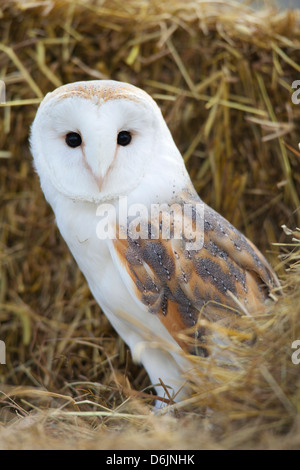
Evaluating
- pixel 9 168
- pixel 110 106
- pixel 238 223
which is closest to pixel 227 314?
pixel 110 106

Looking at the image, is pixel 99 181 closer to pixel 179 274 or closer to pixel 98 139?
pixel 98 139

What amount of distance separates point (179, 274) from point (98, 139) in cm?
43

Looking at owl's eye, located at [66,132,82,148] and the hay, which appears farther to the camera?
the hay

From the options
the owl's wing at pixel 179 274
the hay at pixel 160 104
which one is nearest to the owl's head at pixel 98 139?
the owl's wing at pixel 179 274

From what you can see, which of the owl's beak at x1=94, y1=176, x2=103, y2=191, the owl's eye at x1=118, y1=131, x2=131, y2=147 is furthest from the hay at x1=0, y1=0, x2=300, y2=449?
the owl's beak at x1=94, y1=176, x2=103, y2=191

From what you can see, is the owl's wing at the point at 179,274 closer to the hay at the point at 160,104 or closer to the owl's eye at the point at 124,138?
the owl's eye at the point at 124,138

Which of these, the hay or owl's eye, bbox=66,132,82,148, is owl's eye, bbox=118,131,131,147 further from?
the hay

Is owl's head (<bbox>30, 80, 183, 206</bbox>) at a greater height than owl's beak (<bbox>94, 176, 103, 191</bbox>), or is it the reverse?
owl's head (<bbox>30, 80, 183, 206</bbox>)

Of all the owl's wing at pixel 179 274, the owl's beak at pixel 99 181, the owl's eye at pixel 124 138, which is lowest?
the owl's wing at pixel 179 274

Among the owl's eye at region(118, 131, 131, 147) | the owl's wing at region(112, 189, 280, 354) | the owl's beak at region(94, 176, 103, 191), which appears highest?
the owl's eye at region(118, 131, 131, 147)

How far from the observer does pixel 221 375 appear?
119 centimetres

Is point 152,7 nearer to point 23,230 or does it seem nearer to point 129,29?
point 129,29

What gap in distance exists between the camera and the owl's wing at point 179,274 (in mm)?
1510

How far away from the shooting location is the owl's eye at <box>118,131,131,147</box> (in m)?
1.52
